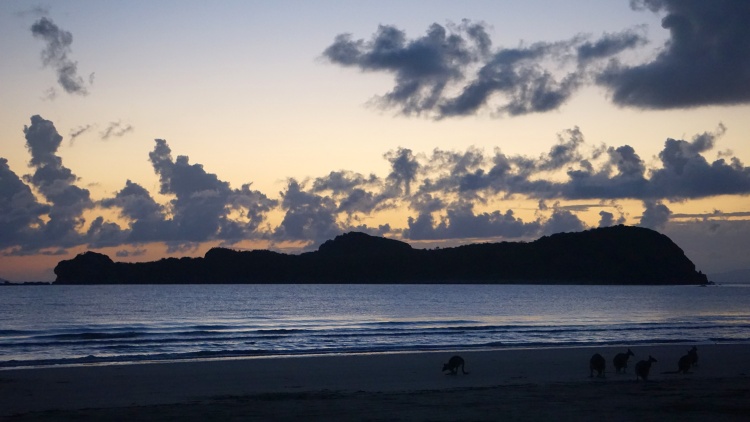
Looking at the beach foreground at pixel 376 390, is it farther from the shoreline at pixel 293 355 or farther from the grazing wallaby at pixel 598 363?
the shoreline at pixel 293 355

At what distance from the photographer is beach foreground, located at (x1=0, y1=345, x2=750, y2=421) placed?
1358 cm

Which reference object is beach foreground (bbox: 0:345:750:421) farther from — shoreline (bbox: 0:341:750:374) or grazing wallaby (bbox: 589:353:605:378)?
shoreline (bbox: 0:341:750:374)

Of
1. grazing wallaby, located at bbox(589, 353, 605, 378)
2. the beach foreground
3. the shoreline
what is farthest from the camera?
the shoreline

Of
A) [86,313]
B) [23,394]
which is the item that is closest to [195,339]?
[23,394]

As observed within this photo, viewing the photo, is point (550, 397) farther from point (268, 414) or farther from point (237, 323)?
point (237, 323)

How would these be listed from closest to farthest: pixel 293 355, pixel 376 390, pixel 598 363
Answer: pixel 376 390 < pixel 598 363 < pixel 293 355

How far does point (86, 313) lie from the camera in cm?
7188

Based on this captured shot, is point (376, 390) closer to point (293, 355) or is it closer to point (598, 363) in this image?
point (598, 363)

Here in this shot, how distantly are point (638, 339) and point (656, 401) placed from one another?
79.2ft

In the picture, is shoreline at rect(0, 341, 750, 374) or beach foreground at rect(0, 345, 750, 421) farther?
shoreline at rect(0, 341, 750, 374)

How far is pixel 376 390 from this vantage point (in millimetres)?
17969

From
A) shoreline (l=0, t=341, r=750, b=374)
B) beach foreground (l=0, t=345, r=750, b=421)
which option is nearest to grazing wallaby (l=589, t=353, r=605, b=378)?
A: beach foreground (l=0, t=345, r=750, b=421)

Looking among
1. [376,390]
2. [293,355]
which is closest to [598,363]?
[376,390]

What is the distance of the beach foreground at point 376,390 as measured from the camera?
13578 millimetres
